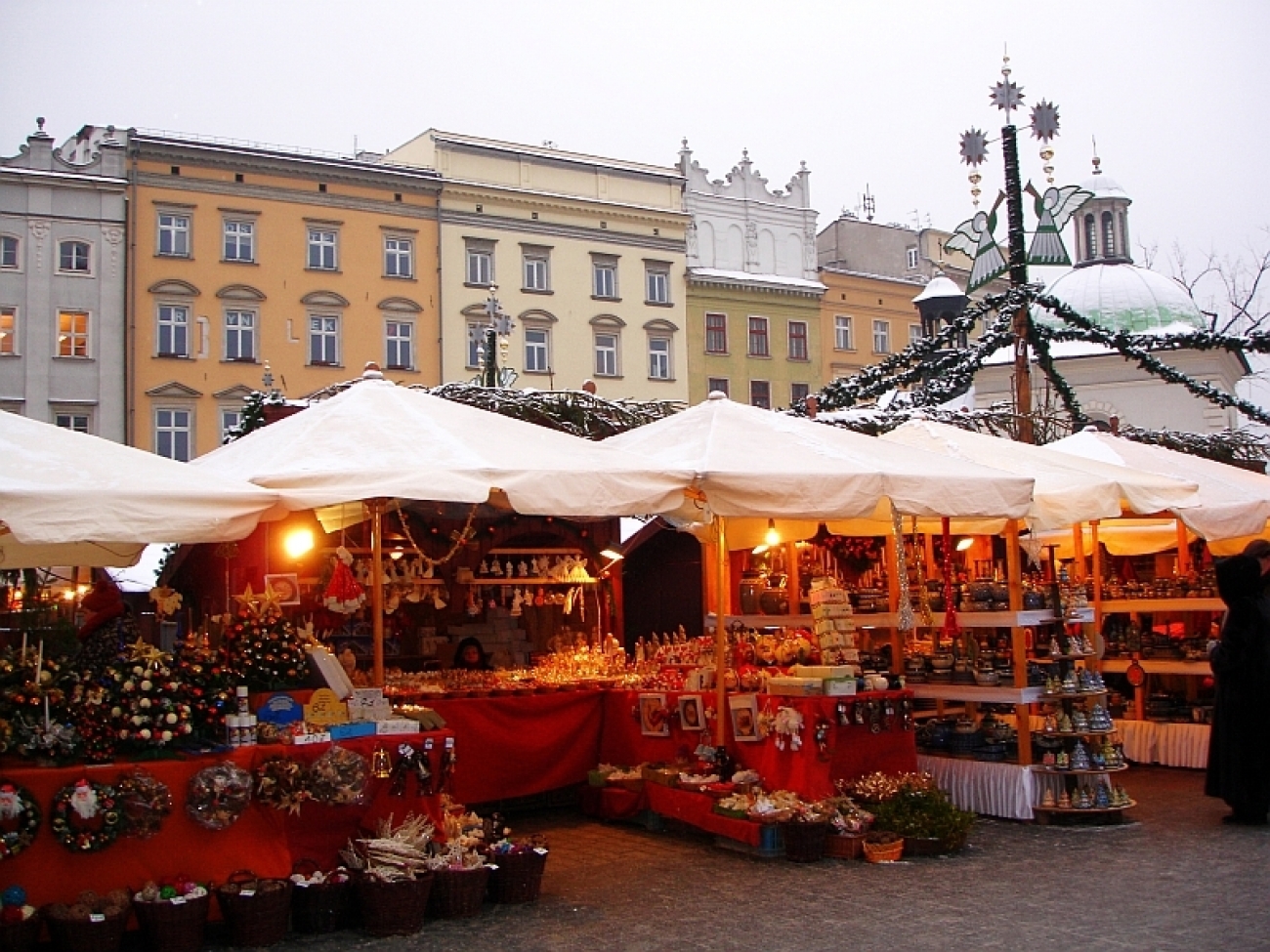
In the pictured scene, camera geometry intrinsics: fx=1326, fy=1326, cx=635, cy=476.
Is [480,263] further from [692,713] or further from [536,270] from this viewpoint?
[692,713]

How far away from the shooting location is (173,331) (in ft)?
108

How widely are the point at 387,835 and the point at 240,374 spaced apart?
28.3 m

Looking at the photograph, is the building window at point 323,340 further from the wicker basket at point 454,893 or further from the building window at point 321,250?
the wicker basket at point 454,893

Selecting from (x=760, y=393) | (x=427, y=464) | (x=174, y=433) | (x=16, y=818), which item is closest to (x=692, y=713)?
(x=427, y=464)

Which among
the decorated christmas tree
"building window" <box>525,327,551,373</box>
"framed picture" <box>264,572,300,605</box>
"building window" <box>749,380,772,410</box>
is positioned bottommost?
the decorated christmas tree

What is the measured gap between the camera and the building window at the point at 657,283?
3962 cm

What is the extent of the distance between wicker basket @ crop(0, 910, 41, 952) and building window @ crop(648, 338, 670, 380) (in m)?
33.7

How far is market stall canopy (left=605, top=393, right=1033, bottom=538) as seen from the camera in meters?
8.34

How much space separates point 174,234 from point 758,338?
17807 millimetres

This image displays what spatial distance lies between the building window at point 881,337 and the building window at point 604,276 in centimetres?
1071

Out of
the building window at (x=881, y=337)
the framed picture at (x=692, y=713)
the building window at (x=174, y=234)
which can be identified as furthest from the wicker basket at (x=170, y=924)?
the building window at (x=881, y=337)

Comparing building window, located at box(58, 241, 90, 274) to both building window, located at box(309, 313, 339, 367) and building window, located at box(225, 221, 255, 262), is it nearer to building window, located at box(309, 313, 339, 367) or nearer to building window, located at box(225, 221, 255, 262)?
building window, located at box(225, 221, 255, 262)

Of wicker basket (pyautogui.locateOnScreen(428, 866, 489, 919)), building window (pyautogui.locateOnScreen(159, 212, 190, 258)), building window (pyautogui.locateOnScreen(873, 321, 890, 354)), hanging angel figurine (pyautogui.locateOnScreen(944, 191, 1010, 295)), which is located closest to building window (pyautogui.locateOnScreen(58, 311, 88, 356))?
building window (pyautogui.locateOnScreen(159, 212, 190, 258))

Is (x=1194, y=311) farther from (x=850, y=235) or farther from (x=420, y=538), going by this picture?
(x=420, y=538)
